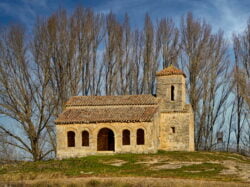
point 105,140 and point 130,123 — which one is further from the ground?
point 130,123

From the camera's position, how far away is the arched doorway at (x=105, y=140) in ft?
117

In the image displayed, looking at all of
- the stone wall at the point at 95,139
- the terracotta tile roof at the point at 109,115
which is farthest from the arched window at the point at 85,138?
the terracotta tile roof at the point at 109,115

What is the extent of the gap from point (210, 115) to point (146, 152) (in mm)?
13641

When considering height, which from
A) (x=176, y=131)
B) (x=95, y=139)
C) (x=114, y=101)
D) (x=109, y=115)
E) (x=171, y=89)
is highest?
(x=171, y=89)

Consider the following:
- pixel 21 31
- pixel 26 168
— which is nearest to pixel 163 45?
pixel 21 31

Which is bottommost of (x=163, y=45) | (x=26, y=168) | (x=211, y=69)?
(x=26, y=168)

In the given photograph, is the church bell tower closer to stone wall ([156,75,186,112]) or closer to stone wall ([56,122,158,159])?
stone wall ([156,75,186,112])

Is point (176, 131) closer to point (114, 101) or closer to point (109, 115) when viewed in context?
point (114, 101)

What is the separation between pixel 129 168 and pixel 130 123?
7306mm

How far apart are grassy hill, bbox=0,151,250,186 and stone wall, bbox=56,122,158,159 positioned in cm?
136

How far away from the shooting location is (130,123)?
105ft

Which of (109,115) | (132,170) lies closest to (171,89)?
(109,115)

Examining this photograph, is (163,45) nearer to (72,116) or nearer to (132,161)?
(72,116)

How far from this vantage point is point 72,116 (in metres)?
33.5
